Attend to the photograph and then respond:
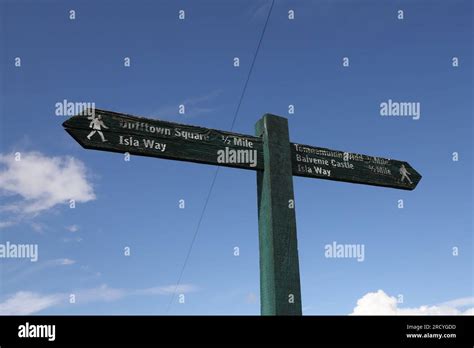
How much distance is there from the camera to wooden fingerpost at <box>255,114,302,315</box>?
5.18 meters

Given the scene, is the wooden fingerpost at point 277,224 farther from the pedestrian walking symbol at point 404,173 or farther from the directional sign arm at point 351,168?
the pedestrian walking symbol at point 404,173

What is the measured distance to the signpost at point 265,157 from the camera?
5.16 metres

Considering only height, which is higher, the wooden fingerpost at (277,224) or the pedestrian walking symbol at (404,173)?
the pedestrian walking symbol at (404,173)

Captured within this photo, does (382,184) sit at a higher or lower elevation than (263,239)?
higher

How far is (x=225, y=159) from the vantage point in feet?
18.4

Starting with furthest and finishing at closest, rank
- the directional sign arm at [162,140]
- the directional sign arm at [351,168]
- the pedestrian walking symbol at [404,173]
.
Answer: the pedestrian walking symbol at [404,173] → the directional sign arm at [351,168] → the directional sign arm at [162,140]

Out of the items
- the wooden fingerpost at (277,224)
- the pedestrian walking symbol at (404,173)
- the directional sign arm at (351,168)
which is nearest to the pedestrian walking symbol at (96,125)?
the wooden fingerpost at (277,224)

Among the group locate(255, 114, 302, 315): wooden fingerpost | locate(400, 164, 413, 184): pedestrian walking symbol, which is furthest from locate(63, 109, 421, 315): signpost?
locate(400, 164, 413, 184): pedestrian walking symbol

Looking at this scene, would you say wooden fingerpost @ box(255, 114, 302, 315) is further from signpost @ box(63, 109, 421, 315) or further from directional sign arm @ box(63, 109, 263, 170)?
directional sign arm @ box(63, 109, 263, 170)

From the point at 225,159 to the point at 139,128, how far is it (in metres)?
0.98

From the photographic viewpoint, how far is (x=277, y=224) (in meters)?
5.45
